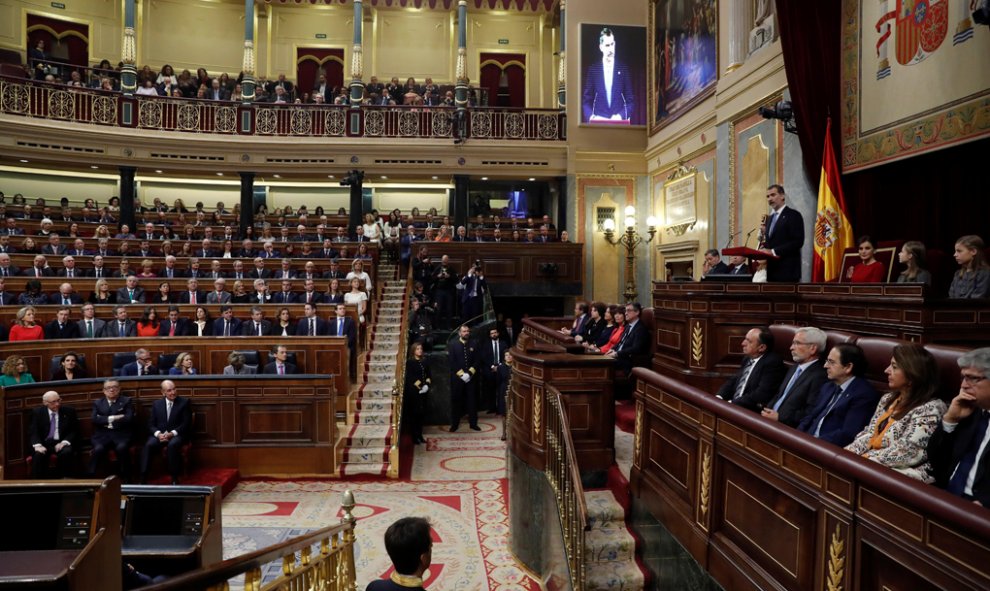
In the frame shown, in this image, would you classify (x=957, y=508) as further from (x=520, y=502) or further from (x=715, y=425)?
(x=520, y=502)

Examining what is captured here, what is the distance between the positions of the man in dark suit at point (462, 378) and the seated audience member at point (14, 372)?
4.83 metres

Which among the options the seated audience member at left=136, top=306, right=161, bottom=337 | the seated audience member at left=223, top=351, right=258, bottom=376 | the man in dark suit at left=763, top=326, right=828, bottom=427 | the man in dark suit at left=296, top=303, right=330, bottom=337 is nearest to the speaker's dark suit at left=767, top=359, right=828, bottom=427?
the man in dark suit at left=763, top=326, right=828, bottom=427

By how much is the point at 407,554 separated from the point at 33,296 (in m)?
8.37

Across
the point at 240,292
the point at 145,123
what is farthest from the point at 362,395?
the point at 145,123

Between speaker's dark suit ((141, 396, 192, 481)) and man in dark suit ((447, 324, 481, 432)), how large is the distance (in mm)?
3572

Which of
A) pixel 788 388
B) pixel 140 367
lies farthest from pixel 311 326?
pixel 788 388

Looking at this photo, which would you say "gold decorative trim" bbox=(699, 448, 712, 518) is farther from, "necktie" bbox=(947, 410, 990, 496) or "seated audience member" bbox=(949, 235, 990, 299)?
"seated audience member" bbox=(949, 235, 990, 299)

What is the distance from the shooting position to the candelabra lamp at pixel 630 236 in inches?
459

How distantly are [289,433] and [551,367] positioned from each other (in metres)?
3.59

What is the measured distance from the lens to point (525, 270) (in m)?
12.6

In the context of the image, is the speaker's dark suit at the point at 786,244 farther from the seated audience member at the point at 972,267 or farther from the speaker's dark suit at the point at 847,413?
the speaker's dark suit at the point at 847,413

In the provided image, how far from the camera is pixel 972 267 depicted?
12.4ft

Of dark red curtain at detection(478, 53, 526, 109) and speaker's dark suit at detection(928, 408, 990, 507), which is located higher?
dark red curtain at detection(478, 53, 526, 109)

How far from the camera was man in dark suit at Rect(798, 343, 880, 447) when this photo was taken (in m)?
2.62
